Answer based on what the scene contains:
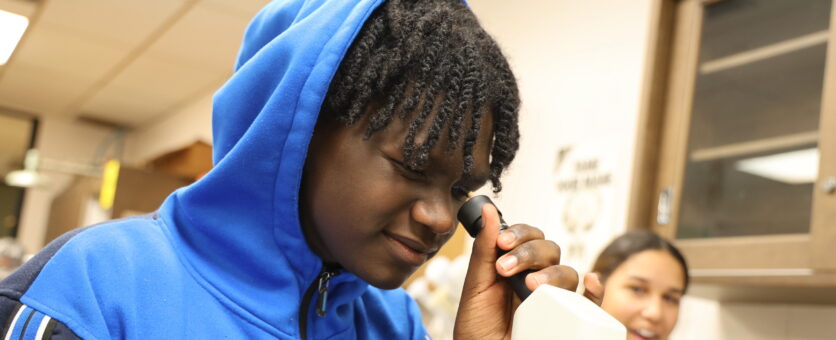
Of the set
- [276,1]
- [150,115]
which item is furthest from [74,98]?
[276,1]

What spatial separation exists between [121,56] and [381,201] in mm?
3943

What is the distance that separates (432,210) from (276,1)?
0.31m

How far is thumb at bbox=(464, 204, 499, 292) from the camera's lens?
76cm

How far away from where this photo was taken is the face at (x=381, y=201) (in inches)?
29.5

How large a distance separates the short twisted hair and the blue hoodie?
3 cm

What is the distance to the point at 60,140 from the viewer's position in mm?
5977

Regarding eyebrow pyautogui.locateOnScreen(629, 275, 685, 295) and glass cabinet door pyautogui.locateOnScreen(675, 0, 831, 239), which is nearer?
glass cabinet door pyautogui.locateOnScreen(675, 0, 831, 239)

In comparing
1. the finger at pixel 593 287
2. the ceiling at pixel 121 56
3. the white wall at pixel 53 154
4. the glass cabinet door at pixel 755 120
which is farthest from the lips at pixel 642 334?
the white wall at pixel 53 154

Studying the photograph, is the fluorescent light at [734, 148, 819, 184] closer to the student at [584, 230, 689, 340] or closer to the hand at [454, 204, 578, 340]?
the student at [584, 230, 689, 340]

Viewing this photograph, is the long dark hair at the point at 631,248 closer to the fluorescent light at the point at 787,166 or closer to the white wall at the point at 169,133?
the fluorescent light at the point at 787,166

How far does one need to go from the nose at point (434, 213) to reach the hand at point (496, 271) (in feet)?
0.11

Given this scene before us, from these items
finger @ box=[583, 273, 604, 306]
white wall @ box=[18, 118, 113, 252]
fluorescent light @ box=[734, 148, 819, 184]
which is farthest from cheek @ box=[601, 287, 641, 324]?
white wall @ box=[18, 118, 113, 252]

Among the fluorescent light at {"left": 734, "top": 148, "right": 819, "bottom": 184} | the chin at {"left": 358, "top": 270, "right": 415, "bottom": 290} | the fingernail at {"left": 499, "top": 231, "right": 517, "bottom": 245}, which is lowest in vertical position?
the chin at {"left": 358, "top": 270, "right": 415, "bottom": 290}

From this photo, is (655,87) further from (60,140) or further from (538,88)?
(60,140)
